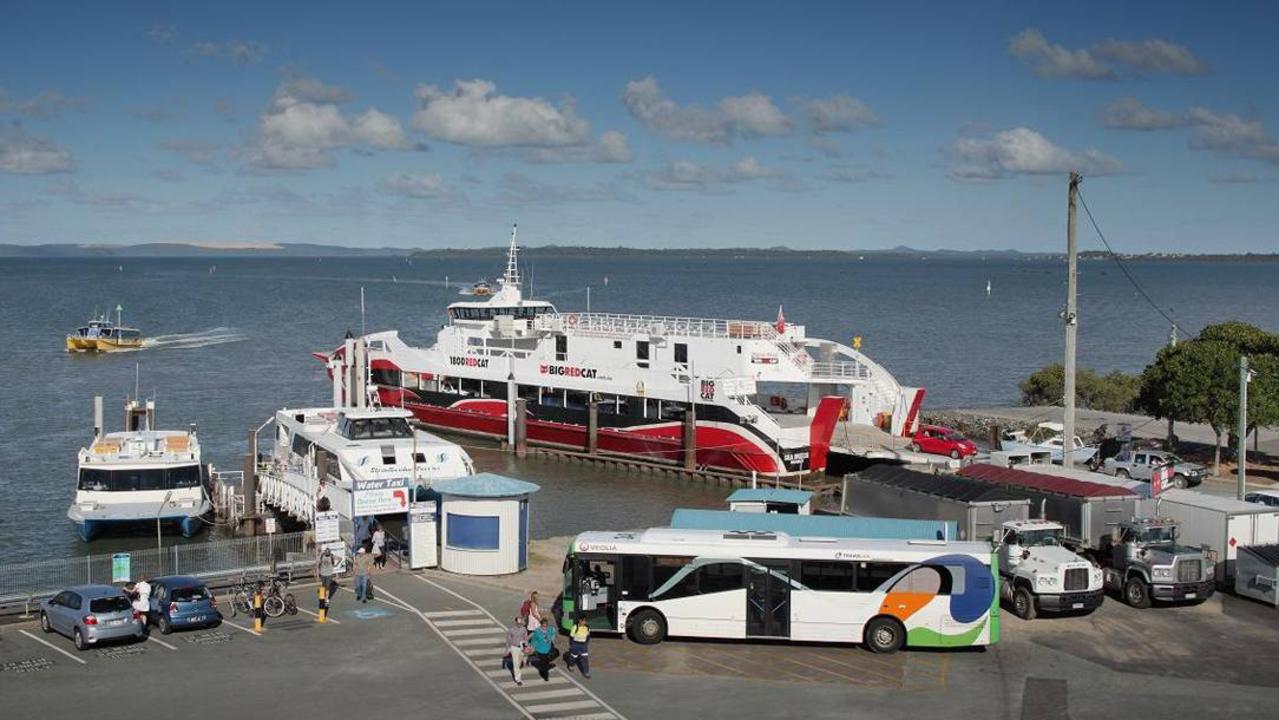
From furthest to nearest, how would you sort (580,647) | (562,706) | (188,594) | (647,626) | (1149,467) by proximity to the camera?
(1149,467) < (188,594) < (647,626) < (580,647) < (562,706)

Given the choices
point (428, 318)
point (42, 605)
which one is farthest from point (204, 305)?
point (42, 605)

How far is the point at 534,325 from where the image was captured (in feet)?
207

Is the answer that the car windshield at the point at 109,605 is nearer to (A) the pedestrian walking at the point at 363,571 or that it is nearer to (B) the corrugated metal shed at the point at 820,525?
(A) the pedestrian walking at the point at 363,571

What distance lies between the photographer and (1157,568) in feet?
83.6

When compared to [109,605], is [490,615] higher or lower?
lower

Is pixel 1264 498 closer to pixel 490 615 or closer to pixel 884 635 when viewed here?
pixel 884 635

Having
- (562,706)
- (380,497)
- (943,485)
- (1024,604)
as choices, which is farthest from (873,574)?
(380,497)

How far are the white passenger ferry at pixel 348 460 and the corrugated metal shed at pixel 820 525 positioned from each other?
483 inches

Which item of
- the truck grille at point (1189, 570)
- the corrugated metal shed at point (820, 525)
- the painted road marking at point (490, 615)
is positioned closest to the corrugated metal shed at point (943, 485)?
the corrugated metal shed at point (820, 525)

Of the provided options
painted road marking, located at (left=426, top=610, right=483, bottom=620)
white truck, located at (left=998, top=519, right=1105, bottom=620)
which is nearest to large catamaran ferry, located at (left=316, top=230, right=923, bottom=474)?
white truck, located at (left=998, top=519, right=1105, bottom=620)

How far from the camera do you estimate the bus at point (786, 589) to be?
880 inches

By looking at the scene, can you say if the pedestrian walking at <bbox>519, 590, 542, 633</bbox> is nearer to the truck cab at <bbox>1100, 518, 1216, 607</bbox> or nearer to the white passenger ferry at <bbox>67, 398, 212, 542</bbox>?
the truck cab at <bbox>1100, 518, 1216, 607</bbox>

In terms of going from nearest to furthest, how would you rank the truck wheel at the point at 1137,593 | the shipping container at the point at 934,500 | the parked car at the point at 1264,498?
the truck wheel at the point at 1137,593
the shipping container at the point at 934,500
the parked car at the point at 1264,498

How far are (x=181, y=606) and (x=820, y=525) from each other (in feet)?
38.6
